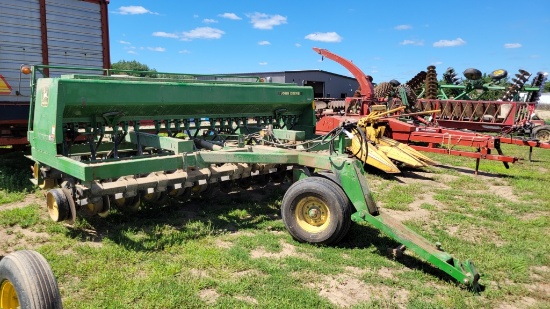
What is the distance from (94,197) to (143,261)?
90 cm

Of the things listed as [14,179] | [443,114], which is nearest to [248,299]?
[14,179]

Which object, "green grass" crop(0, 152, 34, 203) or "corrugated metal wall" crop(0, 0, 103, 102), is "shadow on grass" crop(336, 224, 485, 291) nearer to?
"green grass" crop(0, 152, 34, 203)

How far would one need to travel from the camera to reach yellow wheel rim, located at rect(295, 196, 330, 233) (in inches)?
167

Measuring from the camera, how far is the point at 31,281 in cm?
221

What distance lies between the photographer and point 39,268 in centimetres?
227

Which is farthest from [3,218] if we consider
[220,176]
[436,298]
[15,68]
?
[436,298]

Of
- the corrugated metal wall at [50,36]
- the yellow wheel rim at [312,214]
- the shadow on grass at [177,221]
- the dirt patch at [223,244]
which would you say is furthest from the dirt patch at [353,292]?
the corrugated metal wall at [50,36]

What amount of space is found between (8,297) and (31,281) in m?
0.42

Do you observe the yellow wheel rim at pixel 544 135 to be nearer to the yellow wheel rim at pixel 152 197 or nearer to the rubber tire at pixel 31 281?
the yellow wheel rim at pixel 152 197

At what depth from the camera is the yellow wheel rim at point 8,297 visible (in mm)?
2433

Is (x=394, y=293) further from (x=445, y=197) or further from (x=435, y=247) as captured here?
(x=445, y=197)

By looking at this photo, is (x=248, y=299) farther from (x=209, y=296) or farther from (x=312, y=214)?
(x=312, y=214)

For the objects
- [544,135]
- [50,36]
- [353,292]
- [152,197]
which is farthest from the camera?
[544,135]

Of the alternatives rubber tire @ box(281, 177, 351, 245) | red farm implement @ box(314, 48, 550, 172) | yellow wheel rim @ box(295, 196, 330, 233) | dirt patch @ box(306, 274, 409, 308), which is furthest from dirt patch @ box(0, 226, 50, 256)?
red farm implement @ box(314, 48, 550, 172)
